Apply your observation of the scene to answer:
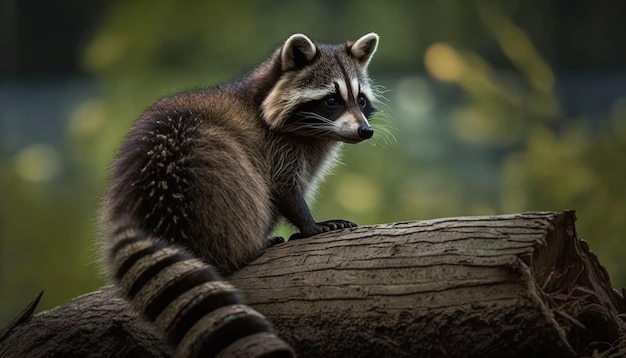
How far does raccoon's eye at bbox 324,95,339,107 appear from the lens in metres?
3.77

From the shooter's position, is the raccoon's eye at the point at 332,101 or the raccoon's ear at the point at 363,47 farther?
the raccoon's ear at the point at 363,47

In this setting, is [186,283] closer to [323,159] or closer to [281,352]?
[281,352]

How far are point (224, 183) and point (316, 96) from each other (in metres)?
0.77

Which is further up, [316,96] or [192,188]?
[316,96]

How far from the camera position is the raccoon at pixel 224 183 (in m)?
2.57

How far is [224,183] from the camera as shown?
321cm

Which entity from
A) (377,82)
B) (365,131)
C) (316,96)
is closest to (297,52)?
(316,96)

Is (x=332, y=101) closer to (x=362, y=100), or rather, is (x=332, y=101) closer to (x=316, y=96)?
(x=316, y=96)

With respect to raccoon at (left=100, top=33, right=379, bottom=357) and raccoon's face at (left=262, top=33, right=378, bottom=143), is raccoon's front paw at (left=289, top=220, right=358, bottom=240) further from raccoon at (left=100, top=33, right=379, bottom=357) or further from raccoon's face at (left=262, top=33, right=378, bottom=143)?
raccoon's face at (left=262, top=33, right=378, bottom=143)

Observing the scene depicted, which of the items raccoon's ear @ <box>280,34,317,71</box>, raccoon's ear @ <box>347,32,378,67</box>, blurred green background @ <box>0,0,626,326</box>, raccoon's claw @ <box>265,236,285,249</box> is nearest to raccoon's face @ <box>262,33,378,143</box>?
raccoon's ear @ <box>280,34,317,71</box>

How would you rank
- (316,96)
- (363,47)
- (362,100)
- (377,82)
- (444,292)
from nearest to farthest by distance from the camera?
(444,292)
(316,96)
(362,100)
(363,47)
(377,82)

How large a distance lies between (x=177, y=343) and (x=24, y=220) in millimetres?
3595

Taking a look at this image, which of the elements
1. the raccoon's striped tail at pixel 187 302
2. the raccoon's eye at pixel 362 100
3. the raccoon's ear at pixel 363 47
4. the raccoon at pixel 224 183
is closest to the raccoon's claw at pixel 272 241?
the raccoon at pixel 224 183

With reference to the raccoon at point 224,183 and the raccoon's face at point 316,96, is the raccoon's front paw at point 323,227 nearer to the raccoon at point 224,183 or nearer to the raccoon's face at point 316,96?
the raccoon at point 224,183
